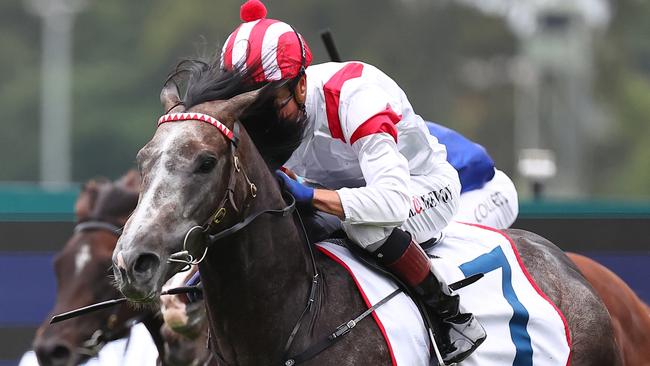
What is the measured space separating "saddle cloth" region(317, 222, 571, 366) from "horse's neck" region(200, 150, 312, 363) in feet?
1.07

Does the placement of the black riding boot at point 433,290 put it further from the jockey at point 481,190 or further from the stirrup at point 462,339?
the jockey at point 481,190

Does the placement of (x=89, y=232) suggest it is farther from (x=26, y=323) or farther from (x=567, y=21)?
(x=567, y=21)

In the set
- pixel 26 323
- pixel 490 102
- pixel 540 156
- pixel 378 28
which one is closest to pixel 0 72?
pixel 378 28

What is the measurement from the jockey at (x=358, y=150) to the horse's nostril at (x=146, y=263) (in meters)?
0.81

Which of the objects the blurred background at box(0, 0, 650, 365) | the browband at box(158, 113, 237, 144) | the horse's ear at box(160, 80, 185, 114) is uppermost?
the horse's ear at box(160, 80, 185, 114)

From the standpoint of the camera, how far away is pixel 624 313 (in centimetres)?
557

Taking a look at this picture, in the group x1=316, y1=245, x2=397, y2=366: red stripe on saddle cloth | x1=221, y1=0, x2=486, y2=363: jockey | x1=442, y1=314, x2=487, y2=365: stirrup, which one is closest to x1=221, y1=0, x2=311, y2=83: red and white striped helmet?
x1=221, y1=0, x2=486, y2=363: jockey

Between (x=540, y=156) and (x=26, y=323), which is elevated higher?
(x=26, y=323)

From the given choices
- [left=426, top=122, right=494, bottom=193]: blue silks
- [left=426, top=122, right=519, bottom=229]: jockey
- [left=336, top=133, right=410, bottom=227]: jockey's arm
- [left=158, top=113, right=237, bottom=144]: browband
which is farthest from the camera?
[left=426, top=122, right=494, bottom=193]: blue silks

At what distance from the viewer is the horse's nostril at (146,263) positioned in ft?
12.0

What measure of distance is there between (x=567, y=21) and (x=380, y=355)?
1385cm

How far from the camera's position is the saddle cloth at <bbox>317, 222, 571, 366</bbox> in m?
4.52

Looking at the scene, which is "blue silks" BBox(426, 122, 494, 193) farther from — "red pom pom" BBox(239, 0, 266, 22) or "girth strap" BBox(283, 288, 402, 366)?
"girth strap" BBox(283, 288, 402, 366)

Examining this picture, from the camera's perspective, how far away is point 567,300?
5.12 metres
